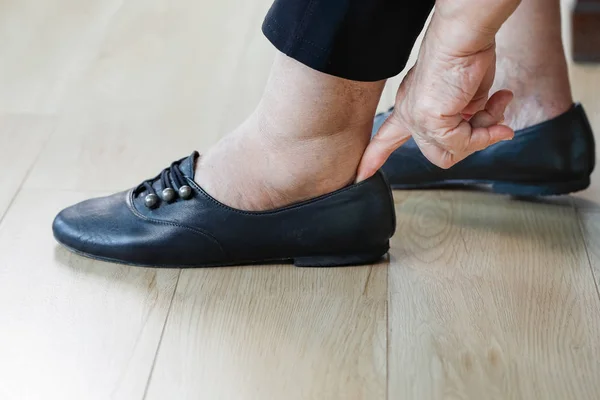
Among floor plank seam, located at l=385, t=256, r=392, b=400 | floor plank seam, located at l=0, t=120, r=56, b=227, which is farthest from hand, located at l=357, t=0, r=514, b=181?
floor plank seam, located at l=0, t=120, r=56, b=227

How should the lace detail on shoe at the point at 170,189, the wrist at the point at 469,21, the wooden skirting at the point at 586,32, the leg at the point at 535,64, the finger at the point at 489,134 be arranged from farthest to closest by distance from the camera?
the wooden skirting at the point at 586,32 → the leg at the point at 535,64 → the lace detail on shoe at the point at 170,189 → the finger at the point at 489,134 → the wrist at the point at 469,21

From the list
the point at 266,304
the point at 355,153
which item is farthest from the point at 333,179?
the point at 266,304

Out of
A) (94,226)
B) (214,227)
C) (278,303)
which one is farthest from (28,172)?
(278,303)

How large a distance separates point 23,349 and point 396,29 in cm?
50

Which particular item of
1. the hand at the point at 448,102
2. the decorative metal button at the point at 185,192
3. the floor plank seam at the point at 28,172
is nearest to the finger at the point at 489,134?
the hand at the point at 448,102

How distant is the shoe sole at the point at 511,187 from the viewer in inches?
41.9

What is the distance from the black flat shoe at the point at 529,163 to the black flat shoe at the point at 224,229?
18 cm

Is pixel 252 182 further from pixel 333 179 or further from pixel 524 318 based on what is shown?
pixel 524 318

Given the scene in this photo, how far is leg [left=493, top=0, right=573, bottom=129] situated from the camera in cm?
104

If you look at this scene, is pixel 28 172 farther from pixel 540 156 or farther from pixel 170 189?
pixel 540 156

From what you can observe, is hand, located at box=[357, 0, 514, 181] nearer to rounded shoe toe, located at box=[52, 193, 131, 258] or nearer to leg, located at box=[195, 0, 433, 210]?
leg, located at box=[195, 0, 433, 210]

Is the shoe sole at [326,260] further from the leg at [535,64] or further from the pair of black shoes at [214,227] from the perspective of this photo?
the leg at [535,64]

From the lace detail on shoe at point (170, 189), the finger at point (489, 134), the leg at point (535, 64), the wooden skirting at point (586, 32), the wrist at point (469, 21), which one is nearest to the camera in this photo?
the wrist at point (469, 21)

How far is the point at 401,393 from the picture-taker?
0.78 metres
